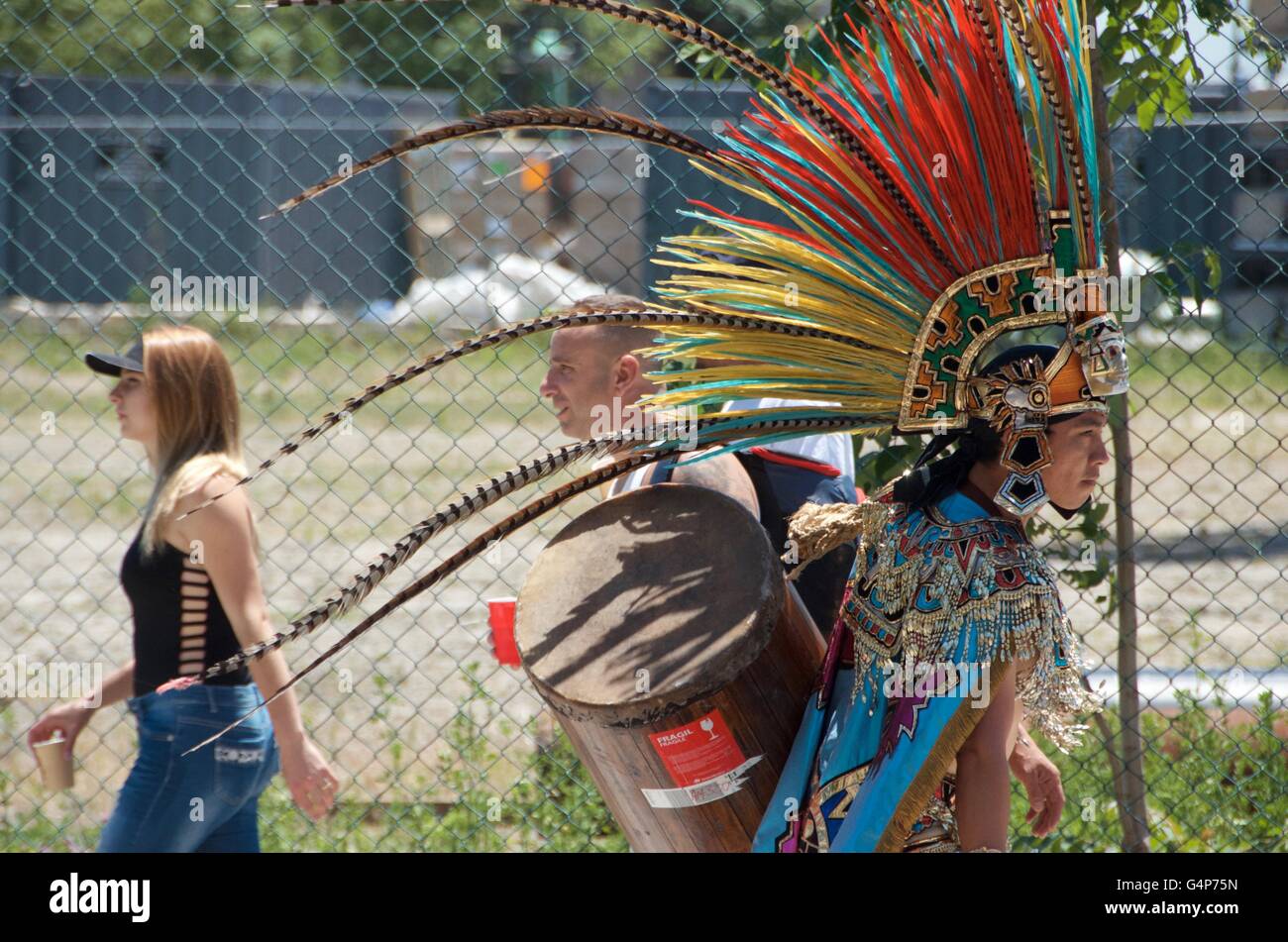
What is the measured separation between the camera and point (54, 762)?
3496 millimetres

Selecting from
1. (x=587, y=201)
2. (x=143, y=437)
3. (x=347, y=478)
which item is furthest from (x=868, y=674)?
(x=587, y=201)

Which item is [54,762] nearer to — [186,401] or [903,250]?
[186,401]

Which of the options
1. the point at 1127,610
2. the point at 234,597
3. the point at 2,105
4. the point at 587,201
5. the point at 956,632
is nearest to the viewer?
the point at 956,632

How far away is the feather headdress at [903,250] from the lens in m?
2.30

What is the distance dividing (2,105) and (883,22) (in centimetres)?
1229

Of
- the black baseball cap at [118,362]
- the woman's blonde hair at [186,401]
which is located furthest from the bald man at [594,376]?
the black baseball cap at [118,362]

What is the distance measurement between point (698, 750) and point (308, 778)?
51.7 inches

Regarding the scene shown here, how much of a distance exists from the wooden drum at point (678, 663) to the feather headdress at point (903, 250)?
241 mm

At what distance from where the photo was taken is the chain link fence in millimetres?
3936

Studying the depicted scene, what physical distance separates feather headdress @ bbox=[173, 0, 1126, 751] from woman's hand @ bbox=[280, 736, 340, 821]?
115 cm

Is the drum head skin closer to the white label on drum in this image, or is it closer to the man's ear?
the white label on drum

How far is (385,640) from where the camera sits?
613 cm

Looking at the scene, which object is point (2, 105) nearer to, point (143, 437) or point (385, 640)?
point (385, 640)

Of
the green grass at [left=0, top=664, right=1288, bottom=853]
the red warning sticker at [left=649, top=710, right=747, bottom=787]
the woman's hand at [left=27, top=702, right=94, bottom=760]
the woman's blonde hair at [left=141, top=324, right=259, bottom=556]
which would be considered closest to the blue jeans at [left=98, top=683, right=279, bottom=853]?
the woman's hand at [left=27, top=702, right=94, bottom=760]
